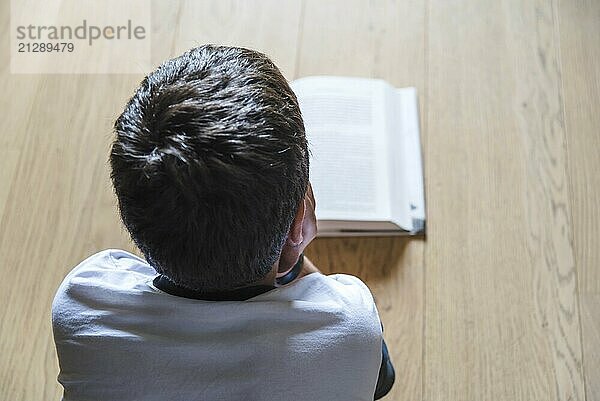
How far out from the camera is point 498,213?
44.6 inches

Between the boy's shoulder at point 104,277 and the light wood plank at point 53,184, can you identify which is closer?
A: the boy's shoulder at point 104,277

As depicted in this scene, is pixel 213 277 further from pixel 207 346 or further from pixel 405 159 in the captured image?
pixel 405 159

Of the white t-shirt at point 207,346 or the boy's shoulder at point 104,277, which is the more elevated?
the boy's shoulder at point 104,277

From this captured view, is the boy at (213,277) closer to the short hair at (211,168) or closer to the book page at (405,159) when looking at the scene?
the short hair at (211,168)

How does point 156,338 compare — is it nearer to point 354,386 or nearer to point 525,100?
point 354,386

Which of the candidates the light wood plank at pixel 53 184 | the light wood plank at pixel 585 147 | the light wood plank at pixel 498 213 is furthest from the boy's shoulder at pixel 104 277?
the light wood plank at pixel 585 147

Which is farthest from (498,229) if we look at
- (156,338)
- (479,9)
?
(156,338)

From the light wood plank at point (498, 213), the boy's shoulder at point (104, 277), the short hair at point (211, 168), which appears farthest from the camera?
the light wood plank at point (498, 213)

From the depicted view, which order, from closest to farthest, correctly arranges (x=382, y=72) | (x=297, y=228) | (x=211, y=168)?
(x=211, y=168)
(x=297, y=228)
(x=382, y=72)

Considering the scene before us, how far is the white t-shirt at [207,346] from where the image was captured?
0.61 meters

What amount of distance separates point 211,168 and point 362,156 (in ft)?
1.99

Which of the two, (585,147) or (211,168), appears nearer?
(211,168)

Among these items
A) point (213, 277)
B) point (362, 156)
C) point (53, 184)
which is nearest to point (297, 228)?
point (213, 277)

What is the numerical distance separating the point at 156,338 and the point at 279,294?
11 cm
